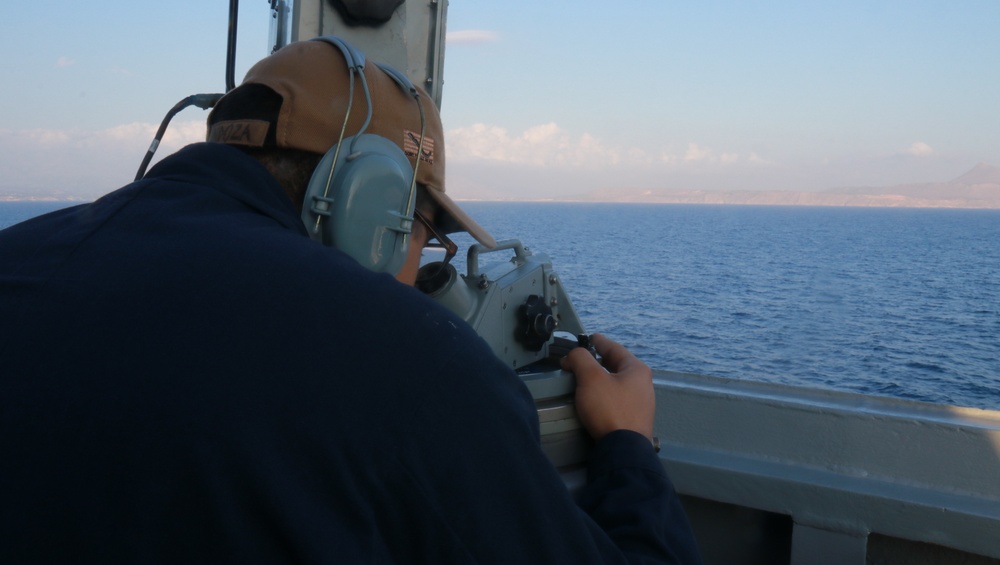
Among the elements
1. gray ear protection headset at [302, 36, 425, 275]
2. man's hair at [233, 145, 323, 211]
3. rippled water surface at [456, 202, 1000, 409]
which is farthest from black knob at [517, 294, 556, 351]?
rippled water surface at [456, 202, 1000, 409]

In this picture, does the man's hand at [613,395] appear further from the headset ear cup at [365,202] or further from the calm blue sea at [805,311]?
the calm blue sea at [805,311]

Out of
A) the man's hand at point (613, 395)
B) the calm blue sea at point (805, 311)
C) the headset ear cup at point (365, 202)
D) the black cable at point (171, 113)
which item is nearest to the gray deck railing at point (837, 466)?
the man's hand at point (613, 395)

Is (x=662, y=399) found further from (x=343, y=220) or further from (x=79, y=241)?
(x=79, y=241)

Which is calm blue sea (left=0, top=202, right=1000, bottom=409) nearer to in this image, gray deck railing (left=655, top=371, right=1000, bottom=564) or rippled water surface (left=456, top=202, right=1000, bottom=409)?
rippled water surface (left=456, top=202, right=1000, bottom=409)

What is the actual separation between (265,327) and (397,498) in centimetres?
21

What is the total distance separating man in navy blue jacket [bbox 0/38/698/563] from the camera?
0.78 m

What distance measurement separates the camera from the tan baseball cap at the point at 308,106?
3.74ft

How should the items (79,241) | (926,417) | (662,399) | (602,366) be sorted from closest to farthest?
(79,241), (602,366), (926,417), (662,399)

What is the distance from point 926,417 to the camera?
2262mm

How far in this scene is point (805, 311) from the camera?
32.2 meters

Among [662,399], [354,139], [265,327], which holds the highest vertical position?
[354,139]

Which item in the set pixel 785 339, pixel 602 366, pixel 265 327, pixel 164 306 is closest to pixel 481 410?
pixel 265 327

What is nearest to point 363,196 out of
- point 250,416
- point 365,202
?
point 365,202

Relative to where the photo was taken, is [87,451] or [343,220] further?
[343,220]
